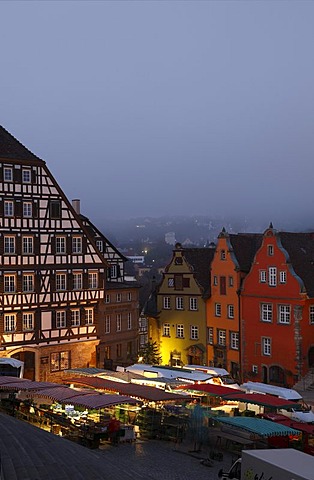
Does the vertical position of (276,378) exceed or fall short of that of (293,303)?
it falls short

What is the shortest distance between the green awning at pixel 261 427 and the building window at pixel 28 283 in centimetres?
1810

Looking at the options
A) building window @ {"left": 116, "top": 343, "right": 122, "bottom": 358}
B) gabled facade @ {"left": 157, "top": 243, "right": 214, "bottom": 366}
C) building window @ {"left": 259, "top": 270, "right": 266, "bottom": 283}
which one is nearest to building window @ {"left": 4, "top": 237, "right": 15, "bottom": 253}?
building window @ {"left": 116, "top": 343, "right": 122, "bottom": 358}

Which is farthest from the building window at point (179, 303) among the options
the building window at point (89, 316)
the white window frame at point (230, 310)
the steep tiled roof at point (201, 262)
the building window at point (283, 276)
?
the building window at point (283, 276)

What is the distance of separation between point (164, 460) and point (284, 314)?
1999 centimetres

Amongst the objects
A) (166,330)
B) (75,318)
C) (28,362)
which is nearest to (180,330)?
(166,330)

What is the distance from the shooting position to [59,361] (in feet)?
135

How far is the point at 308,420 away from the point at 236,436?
4.10 metres

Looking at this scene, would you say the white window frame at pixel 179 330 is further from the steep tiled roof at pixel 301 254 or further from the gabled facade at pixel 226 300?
the steep tiled roof at pixel 301 254

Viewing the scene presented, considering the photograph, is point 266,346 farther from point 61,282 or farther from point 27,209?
point 27,209

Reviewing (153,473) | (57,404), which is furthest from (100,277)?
(153,473)

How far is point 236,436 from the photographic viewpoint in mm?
25484

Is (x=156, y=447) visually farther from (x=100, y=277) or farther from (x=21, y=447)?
(x=100, y=277)

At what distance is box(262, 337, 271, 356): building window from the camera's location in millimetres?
43125

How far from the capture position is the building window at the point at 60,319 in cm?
4123
